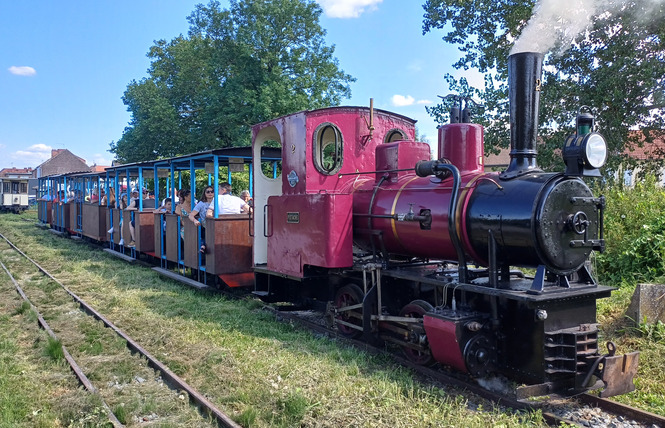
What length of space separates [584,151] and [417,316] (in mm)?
2273

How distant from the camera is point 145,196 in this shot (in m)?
14.8

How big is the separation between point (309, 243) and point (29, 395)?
10.6 ft

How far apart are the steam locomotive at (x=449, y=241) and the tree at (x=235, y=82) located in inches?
678

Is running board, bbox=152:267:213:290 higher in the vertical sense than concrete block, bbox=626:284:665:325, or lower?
lower

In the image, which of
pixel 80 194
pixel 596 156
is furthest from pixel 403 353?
pixel 80 194

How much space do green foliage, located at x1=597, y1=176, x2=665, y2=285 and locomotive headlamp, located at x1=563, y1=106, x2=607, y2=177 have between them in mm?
4071

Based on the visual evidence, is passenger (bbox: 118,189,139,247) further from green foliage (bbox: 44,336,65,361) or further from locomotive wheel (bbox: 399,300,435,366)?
locomotive wheel (bbox: 399,300,435,366)

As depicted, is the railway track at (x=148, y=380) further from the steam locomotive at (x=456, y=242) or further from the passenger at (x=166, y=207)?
the passenger at (x=166, y=207)

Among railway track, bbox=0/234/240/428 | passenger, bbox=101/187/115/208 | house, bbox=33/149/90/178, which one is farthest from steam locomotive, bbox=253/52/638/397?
house, bbox=33/149/90/178

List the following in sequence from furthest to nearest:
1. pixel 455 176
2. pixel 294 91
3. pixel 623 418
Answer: pixel 294 91, pixel 455 176, pixel 623 418

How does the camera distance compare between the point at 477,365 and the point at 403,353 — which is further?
the point at 403,353

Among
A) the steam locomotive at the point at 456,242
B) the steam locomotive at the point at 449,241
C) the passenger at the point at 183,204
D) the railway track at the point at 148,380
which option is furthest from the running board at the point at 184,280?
the steam locomotive at the point at 456,242

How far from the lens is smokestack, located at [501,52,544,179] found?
4379 mm

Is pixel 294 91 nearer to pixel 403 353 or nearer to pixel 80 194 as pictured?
pixel 80 194
